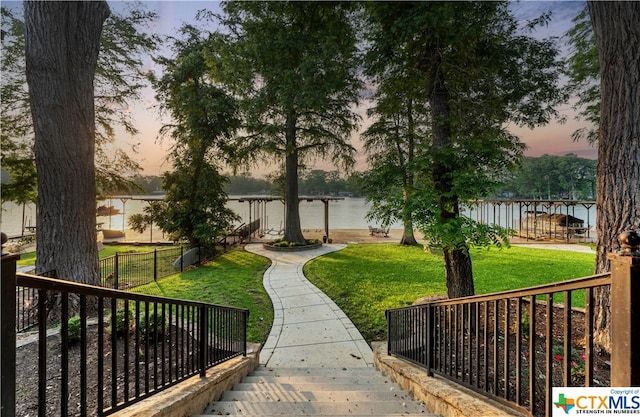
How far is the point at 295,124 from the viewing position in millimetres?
12734

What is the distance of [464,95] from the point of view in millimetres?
4621

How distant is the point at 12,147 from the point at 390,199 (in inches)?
439

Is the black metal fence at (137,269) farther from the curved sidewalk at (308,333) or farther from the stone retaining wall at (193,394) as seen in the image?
the stone retaining wall at (193,394)

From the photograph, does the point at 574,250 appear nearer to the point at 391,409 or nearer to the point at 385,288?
the point at 385,288

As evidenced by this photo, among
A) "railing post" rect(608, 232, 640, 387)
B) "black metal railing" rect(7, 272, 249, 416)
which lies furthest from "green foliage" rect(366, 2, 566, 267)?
"black metal railing" rect(7, 272, 249, 416)

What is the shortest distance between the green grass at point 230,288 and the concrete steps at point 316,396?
1.55 meters

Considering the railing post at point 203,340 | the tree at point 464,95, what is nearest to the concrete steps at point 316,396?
the railing post at point 203,340

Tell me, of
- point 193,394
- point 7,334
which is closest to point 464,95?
point 193,394

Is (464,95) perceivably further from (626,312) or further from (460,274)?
(626,312)

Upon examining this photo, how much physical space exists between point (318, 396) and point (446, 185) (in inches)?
129

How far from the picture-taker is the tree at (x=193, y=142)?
11.2m

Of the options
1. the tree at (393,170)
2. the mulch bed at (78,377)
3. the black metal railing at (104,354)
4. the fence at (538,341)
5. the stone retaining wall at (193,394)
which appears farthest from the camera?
the tree at (393,170)

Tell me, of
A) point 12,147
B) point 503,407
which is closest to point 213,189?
point 12,147

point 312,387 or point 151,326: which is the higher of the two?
point 151,326
